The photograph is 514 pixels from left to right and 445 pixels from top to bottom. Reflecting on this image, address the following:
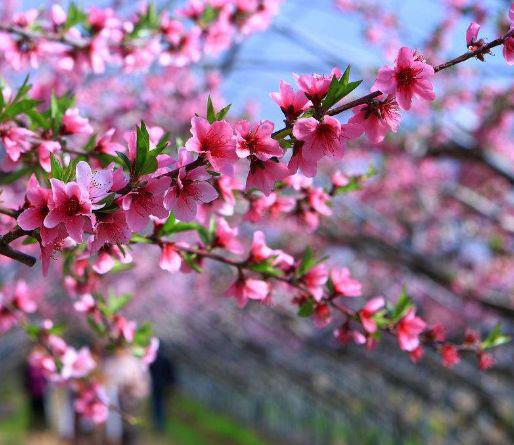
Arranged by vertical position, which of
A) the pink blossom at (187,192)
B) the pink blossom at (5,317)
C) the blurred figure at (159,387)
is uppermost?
the pink blossom at (187,192)

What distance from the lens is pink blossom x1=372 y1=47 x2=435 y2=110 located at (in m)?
1.30

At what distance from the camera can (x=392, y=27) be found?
796 cm

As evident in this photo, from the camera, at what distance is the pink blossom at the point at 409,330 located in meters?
2.00

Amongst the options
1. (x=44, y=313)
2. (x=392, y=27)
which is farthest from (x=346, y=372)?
(x=392, y=27)

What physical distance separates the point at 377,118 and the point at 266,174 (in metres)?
0.28

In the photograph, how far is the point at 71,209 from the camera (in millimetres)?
1241

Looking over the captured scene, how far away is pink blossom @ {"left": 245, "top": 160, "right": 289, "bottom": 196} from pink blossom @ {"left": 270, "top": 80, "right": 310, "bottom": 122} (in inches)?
4.4

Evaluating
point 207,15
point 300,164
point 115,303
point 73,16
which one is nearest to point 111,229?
point 300,164

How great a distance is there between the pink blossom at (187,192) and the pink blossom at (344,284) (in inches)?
32.1

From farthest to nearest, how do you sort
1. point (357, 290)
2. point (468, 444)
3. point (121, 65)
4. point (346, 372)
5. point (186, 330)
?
1. point (186, 330)
2. point (346, 372)
3. point (468, 444)
4. point (121, 65)
5. point (357, 290)

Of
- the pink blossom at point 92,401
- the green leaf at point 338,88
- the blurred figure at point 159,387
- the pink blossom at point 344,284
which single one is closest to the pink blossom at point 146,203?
the green leaf at point 338,88

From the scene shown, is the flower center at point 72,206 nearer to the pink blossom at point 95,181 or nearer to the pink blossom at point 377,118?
the pink blossom at point 95,181

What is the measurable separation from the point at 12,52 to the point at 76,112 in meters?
0.81

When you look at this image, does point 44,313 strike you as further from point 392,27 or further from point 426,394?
point 392,27
